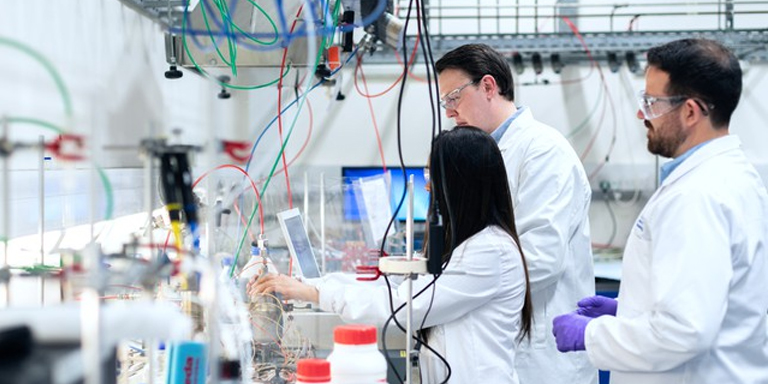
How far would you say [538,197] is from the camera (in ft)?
6.09

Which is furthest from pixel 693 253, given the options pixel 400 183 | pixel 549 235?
pixel 400 183

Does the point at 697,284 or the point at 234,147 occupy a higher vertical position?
the point at 234,147

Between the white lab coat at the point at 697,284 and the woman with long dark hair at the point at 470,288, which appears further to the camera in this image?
the woman with long dark hair at the point at 470,288

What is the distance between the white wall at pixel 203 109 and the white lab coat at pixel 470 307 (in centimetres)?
41

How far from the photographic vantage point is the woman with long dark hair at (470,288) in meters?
1.46

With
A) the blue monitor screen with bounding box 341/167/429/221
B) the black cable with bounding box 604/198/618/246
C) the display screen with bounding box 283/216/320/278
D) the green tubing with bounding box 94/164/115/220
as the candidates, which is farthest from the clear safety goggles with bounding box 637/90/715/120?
the black cable with bounding box 604/198/618/246

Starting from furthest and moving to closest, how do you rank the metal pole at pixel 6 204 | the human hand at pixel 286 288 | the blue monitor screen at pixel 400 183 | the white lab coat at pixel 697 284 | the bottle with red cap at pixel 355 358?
1. the blue monitor screen at pixel 400 183
2. the human hand at pixel 286 288
3. the white lab coat at pixel 697 284
4. the bottle with red cap at pixel 355 358
5. the metal pole at pixel 6 204

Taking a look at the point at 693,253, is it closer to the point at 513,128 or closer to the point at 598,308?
the point at 598,308

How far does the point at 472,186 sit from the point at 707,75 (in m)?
0.45

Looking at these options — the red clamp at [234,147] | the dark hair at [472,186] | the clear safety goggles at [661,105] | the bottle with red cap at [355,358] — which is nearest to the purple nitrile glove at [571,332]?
the dark hair at [472,186]

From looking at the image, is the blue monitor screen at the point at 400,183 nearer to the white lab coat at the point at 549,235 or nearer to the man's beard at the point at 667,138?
the white lab coat at the point at 549,235

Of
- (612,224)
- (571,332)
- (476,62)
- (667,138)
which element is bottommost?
(571,332)

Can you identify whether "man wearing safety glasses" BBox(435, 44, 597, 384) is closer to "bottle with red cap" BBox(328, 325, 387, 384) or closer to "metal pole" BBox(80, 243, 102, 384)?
"bottle with red cap" BBox(328, 325, 387, 384)

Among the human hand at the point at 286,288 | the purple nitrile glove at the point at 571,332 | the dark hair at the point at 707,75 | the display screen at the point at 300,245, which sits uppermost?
the dark hair at the point at 707,75
